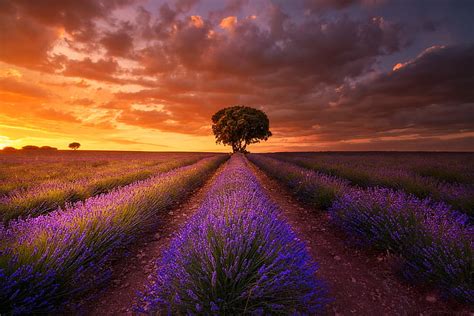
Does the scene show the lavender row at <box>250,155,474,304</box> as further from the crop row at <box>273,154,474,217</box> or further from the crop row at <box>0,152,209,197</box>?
the crop row at <box>0,152,209,197</box>

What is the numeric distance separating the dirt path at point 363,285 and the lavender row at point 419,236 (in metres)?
0.17

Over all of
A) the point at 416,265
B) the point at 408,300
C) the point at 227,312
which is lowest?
the point at 408,300

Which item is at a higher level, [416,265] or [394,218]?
[394,218]

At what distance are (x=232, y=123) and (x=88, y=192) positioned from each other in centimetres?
3315

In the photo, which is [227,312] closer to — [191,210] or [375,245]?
[375,245]

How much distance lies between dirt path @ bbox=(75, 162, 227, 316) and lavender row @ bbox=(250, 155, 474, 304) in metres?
3.00

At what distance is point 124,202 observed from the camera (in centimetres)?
416

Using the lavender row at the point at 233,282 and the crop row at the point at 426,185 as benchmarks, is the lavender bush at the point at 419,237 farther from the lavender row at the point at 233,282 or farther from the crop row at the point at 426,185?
the crop row at the point at 426,185

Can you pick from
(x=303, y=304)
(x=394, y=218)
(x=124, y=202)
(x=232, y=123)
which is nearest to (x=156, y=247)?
(x=124, y=202)

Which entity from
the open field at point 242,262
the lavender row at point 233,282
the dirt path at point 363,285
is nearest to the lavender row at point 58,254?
the open field at point 242,262

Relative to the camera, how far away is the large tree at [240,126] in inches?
1523

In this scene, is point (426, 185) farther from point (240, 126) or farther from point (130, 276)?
point (240, 126)

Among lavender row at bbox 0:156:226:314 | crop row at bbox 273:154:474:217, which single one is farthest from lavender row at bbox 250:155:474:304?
lavender row at bbox 0:156:226:314

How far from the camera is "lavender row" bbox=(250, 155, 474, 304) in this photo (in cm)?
226
